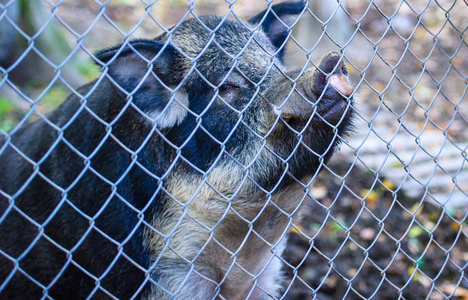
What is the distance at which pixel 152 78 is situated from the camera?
2.74 metres

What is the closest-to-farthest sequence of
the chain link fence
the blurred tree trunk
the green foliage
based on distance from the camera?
1. the chain link fence
2. the green foliage
3. the blurred tree trunk

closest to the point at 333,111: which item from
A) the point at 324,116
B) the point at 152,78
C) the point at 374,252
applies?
the point at 324,116

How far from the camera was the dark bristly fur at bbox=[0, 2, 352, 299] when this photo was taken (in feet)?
8.77

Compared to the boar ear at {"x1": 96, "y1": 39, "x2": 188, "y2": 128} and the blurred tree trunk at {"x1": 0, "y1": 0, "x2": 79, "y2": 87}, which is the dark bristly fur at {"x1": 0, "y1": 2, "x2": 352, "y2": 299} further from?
the blurred tree trunk at {"x1": 0, "y1": 0, "x2": 79, "y2": 87}

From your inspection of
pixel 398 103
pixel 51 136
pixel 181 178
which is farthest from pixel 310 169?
pixel 398 103

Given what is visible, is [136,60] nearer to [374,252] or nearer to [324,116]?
[324,116]

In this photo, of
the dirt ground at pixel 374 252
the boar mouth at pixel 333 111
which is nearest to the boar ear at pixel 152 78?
the boar mouth at pixel 333 111

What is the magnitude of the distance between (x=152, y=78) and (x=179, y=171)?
59 centimetres

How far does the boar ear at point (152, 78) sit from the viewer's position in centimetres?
242

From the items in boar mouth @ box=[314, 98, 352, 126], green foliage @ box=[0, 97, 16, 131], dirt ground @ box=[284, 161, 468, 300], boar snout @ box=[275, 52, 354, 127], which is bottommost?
dirt ground @ box=[284, 161, 468, 300]

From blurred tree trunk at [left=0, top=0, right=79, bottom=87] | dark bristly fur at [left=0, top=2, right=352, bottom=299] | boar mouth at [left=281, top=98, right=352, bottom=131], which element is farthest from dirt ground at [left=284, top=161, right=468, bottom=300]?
blurred tree trunk at [left=0, top=0, right=79, bottom=87]

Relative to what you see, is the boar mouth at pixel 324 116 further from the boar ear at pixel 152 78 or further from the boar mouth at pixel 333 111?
the boar ear at pixel 152 78

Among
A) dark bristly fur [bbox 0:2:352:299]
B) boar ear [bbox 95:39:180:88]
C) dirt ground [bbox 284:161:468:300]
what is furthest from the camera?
dirt ground [bbox 284:161:468:300]

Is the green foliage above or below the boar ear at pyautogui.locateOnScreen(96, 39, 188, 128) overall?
below
